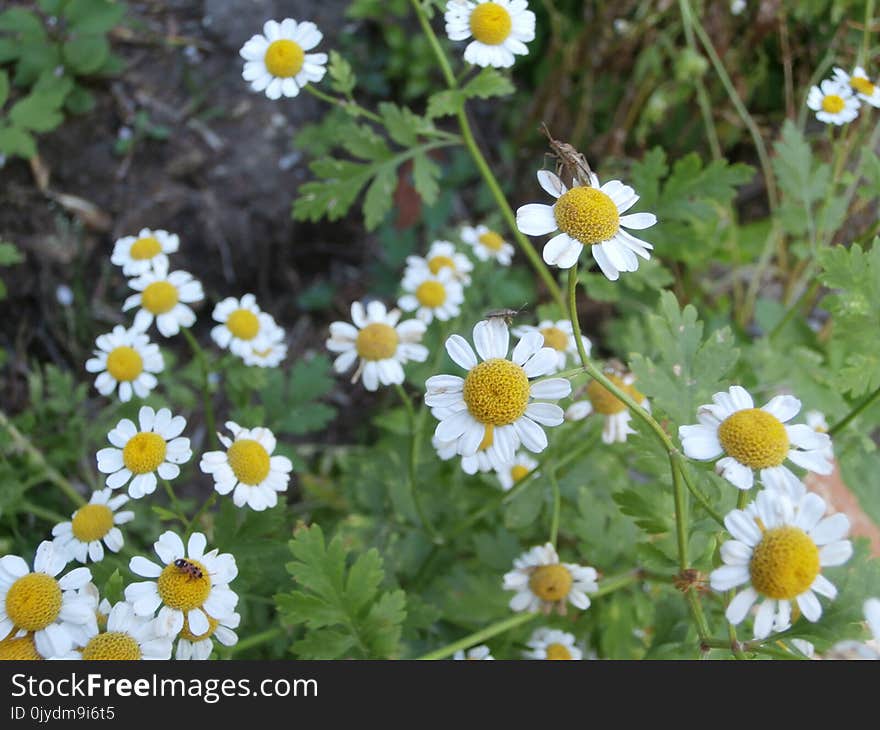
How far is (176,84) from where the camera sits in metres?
3.39

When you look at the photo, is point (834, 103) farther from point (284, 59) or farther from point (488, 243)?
point (284, 59)

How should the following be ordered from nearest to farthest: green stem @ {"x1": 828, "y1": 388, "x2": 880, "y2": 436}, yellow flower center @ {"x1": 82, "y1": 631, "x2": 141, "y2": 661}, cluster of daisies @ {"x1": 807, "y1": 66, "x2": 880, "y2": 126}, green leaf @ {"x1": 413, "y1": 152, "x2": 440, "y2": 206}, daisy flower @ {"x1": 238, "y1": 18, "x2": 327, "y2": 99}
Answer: yellow flower center @ {"x1": 82, "y1": 631, "x2": 141, "y2": 661}
green stem @ {"x1": 828, "y1": 388, "x2": 880, "y2": 436}
daisy flower @ {"x1": 238, "y1": 18, "x2": 327, "y2": 99}
cluster of daisies @ {"x1": 807, "y1": 66, "x2": 880, "y2": 126}
green leaf @ {"x1": 413, "y1": 152, "x2": 440, "y2": 206}

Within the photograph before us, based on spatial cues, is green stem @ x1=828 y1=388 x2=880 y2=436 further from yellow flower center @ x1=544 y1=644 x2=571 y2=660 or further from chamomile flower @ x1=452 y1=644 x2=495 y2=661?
chamomile flower @ x1=452 y1=644 x2=495 y2=661

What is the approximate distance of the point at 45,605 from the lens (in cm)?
143

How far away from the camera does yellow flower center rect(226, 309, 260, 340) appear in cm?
219

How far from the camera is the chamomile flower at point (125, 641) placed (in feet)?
4.57

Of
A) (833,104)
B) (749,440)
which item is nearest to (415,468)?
(749,440)

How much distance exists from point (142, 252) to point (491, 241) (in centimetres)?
111

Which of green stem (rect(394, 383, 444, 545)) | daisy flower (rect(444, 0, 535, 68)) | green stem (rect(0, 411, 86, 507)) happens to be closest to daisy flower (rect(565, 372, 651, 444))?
green stem (rect(394, 383, 444, 545))

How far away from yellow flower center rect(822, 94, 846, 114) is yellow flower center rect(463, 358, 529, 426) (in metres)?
1.41

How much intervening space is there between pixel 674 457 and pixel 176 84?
9.14 feet

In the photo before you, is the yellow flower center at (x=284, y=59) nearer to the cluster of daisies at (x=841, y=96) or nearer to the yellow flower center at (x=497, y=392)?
the yellow flower center at (x=497, y=392)
